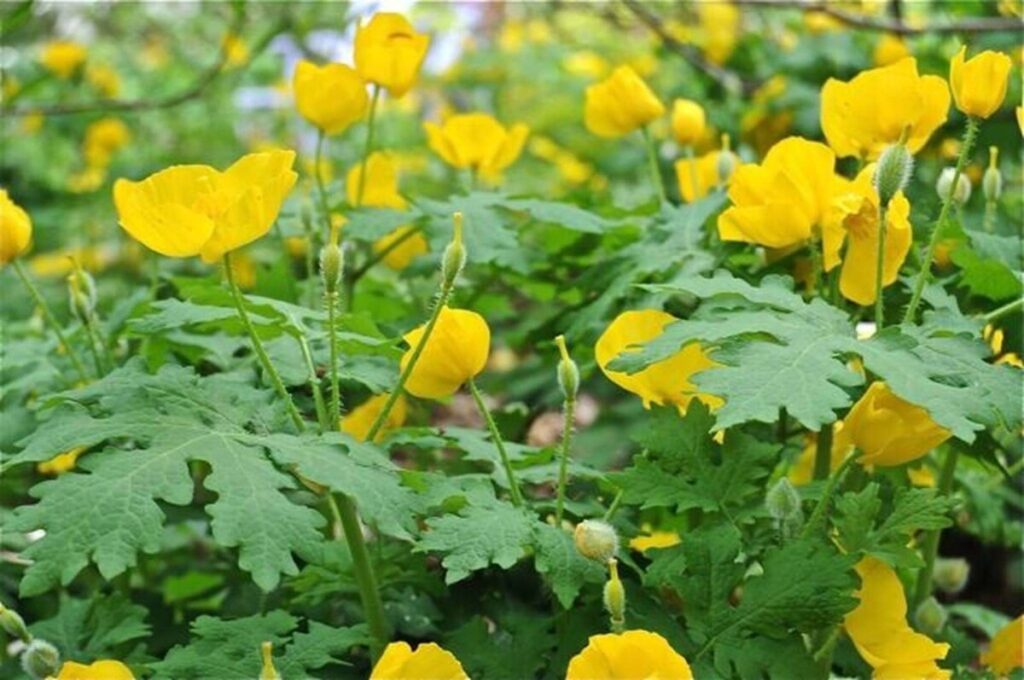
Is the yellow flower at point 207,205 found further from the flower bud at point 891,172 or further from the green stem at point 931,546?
the green stem at point 931,546

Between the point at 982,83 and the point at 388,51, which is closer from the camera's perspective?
the point at 982,83

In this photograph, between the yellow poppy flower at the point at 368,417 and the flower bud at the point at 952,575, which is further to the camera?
the flower bud at the point at 952,575

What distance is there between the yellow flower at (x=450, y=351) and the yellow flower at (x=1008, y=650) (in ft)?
1.86

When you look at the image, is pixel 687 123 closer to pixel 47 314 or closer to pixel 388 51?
pixel 388 51

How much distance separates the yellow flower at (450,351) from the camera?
1.21 meters

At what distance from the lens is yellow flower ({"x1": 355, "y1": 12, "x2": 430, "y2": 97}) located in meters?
1.62

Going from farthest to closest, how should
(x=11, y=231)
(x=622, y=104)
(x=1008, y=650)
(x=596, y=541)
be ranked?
(x=622, y=104) < (x=11, y=231) < (x=1008, y=650) < (x=596, y=541)

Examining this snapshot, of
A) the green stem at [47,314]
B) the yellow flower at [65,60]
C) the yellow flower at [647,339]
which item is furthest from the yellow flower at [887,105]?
the yellow flower at [65,60]

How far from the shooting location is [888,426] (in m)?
1.16

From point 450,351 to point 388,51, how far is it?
0.54 meters

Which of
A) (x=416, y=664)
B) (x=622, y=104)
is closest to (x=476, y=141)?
(x=622, y=104)

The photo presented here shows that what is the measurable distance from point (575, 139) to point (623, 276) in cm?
252

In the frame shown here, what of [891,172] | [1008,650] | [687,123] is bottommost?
[1008,650]

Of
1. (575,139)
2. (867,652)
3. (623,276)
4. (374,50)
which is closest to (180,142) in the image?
(575,139)
